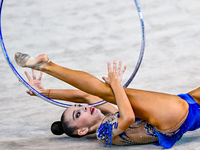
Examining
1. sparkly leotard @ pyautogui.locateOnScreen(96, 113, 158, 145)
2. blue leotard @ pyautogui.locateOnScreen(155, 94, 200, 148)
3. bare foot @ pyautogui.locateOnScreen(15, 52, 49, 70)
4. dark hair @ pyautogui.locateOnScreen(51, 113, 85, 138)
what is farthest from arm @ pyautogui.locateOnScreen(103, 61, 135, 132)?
bare foot @ pyautogui.locateOnScreen(15, 52, 49, 70)

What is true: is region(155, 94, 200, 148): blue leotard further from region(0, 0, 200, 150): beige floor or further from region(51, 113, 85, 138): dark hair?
region(51, 113, 85, 138): dark hair

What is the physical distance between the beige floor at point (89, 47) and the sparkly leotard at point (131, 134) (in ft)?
0.17

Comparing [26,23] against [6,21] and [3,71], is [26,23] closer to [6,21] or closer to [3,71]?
[6,21]

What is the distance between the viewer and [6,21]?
521 cm

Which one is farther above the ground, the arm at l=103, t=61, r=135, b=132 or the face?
the arm at l=103, t=61, r=135, b=132

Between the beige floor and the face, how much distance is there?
15 cm

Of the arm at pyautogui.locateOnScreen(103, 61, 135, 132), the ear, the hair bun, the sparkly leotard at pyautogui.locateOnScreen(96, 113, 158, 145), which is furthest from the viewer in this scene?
the hair bun

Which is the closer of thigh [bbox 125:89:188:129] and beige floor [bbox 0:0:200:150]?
thigh [bbox 125:89:188:129]

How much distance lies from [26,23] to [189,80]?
271 cm

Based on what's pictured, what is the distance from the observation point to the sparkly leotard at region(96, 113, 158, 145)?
7.34 feet

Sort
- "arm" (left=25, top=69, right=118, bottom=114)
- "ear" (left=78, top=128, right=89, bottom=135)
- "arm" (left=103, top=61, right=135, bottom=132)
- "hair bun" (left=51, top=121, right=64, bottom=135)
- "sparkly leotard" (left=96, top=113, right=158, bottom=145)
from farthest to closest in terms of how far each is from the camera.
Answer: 1. "arm" (left=25, top=69, right=118, bottom=114)
2. "hair bun" (left=51, top=121, right=64, bottom=135)
3. "ear" (left=78, top=128, right=89, bottom=135)
4. "sparkly leotard" (left=96, top=113, right=158, bottom=145)
5. "arm" (left=103, top=61, right=135, bottom=132)

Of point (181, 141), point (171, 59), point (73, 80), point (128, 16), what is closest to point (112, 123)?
point (73, 80)

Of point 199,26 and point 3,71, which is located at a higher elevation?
point 199,26

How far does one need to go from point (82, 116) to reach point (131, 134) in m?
0.36
